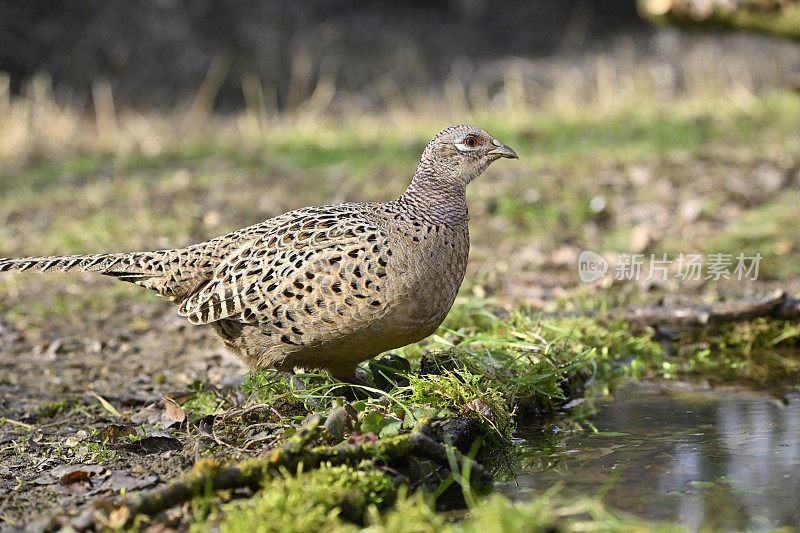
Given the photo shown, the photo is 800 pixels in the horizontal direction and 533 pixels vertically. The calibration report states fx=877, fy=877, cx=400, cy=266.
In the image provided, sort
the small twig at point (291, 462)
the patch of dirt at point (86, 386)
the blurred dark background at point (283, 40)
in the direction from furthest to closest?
the blurred dark background at point (283, 40) → the patch of dirt at point (86, 386) → the small twig at point (291, 462)

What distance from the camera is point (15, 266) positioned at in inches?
167

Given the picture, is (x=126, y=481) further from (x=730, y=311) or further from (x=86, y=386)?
(x=730, y=311)

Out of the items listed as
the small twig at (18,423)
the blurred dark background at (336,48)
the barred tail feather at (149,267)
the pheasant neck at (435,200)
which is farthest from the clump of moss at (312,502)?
the blurred dark background at (336,48)

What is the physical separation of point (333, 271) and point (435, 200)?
0.63m

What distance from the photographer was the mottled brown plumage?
3.74m

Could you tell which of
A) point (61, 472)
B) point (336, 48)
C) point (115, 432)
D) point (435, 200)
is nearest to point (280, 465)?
point (61, 472)

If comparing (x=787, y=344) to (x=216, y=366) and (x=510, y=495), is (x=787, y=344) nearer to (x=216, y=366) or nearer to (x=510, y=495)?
(x=510, y=495)

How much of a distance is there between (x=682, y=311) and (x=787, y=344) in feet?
2.35

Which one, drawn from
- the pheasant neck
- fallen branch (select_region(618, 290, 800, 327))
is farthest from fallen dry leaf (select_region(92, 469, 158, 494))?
fallen branch (select_region(618, 290, 800, 327))

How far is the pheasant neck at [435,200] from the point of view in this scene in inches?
158

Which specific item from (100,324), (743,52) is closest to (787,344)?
(100,324)

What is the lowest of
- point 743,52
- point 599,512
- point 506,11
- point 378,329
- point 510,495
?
point 510,495

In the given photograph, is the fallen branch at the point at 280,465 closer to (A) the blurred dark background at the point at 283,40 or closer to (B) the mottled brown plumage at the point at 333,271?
(B) the mottled brown plumage at the point at 333,271

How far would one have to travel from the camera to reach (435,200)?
4.08m
